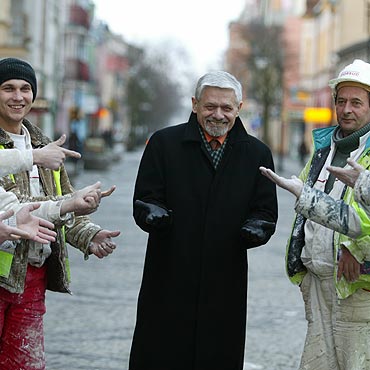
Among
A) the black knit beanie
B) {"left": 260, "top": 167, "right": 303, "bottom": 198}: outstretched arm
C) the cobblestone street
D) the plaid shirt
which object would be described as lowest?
the cobblestone street

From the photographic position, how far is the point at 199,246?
5.45m

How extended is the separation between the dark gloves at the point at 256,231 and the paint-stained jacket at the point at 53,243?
737 mm

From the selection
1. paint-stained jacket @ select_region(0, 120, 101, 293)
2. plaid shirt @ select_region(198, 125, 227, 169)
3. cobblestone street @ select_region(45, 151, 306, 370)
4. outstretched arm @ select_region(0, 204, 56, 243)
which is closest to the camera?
outstretched arm @ select_region(0, 204, 56, 243)

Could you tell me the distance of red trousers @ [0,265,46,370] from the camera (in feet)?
17.0

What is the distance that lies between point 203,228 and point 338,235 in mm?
647

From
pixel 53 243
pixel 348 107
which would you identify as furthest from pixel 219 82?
pixel 53 243

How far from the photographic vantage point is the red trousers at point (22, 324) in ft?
17.0

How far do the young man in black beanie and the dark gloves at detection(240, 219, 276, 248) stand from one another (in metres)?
0.70

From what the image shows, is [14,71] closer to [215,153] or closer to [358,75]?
[215,153]


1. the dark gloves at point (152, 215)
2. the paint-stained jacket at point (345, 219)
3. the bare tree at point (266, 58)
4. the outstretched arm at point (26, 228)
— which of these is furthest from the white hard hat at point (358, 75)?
the bare tree at point (266, 58)

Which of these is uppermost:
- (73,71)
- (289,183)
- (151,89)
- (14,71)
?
(151,89)

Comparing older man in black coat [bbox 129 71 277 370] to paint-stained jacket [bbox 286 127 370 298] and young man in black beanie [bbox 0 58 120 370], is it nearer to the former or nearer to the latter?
paint-stained jacket [bbox 286 127 370 298]

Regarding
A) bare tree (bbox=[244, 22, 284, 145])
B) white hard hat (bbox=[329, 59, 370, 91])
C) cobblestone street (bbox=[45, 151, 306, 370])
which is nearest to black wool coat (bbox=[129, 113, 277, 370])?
white hard hat (bbox=[329, 59, 370, 91])

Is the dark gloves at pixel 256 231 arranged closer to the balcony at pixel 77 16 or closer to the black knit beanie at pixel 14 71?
the black knit beanie at pixel 14 71
